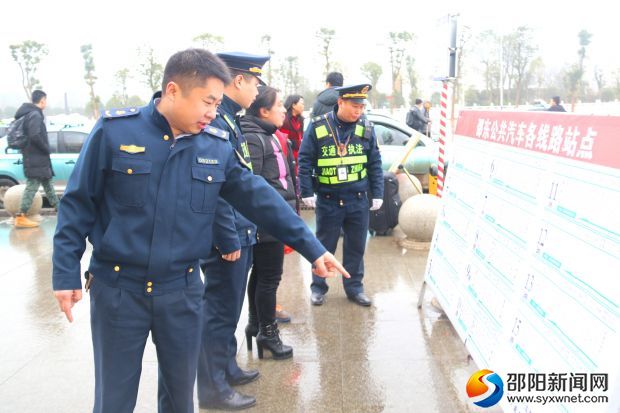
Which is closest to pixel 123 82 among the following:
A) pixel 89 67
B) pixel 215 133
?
pixel 89 67

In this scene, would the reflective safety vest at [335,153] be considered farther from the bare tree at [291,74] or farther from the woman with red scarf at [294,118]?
the bare tree at [291,74]

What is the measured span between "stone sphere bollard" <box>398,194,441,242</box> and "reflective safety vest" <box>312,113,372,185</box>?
2.07m

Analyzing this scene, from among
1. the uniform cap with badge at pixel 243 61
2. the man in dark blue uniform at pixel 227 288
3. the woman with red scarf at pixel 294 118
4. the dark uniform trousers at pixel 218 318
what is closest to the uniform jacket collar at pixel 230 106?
the man in dark blue uniform at pixel 227 288

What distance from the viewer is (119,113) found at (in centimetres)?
223

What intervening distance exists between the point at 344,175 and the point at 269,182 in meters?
1.16

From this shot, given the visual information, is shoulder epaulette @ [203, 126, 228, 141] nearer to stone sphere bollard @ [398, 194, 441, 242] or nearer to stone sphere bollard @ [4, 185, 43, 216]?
stone sphere bollard @ [398, 194, 441, 242]

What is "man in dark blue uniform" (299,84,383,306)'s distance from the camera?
4660 millimetres

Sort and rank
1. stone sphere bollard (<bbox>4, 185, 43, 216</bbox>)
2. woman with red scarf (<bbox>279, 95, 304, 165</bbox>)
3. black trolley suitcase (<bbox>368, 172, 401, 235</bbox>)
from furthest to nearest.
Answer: stone sphere bollard (<bbox>4, 185, 43, 216</bbox>) → black trolley suitcase (<bbox>368, 172, 401, 235</bbox>) → woman with red scarf (<bbox>279, 95, 304, 165</bbox>)

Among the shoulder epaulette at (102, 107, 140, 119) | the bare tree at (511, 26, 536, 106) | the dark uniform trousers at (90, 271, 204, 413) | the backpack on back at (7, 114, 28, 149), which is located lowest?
the dark uniform trousers at (90, 271, 204, 413)

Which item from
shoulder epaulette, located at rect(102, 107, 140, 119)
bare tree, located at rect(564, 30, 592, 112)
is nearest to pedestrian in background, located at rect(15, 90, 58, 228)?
shoulder epaulette, located at rect(102, 107, 140, 119)

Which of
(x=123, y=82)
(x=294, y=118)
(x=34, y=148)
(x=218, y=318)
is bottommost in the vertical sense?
(x=218, y=318)

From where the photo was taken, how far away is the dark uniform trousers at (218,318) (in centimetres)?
319

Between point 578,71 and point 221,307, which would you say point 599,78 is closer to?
point 578,71

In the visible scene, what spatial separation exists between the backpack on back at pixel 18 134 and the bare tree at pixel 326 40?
23477 millimetres
